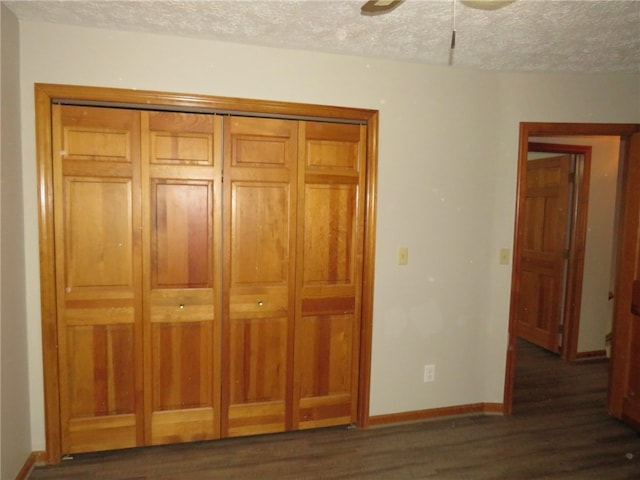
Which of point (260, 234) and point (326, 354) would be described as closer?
point (260, 234)

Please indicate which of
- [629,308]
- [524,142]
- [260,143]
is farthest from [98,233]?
[629,308]

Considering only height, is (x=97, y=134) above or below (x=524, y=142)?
below

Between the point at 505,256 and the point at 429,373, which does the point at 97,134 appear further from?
the point at 505,256

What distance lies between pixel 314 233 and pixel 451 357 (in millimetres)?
1358

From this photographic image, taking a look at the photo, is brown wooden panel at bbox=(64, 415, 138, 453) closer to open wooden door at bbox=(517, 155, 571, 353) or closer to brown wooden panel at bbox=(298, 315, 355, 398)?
brown wooden panel at bbox=(298, 315, 355, 398)

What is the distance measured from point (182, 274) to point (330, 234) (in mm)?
959

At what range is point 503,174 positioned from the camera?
285 centimetres

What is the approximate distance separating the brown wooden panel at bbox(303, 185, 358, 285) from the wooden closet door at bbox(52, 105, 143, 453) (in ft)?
3.40

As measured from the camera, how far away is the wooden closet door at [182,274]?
92.7 inches

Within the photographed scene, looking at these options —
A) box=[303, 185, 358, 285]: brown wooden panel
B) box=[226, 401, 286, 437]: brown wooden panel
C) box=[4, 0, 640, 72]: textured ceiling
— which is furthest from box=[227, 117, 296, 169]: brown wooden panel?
box=[226, 401, 286, 437]: brown wooden panel

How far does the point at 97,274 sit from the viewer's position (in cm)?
232

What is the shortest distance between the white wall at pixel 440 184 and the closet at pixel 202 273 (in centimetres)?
20

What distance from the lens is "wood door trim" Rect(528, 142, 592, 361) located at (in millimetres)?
4008

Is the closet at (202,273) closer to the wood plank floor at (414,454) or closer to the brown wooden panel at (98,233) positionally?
the brown wooden panel at (98,233)
